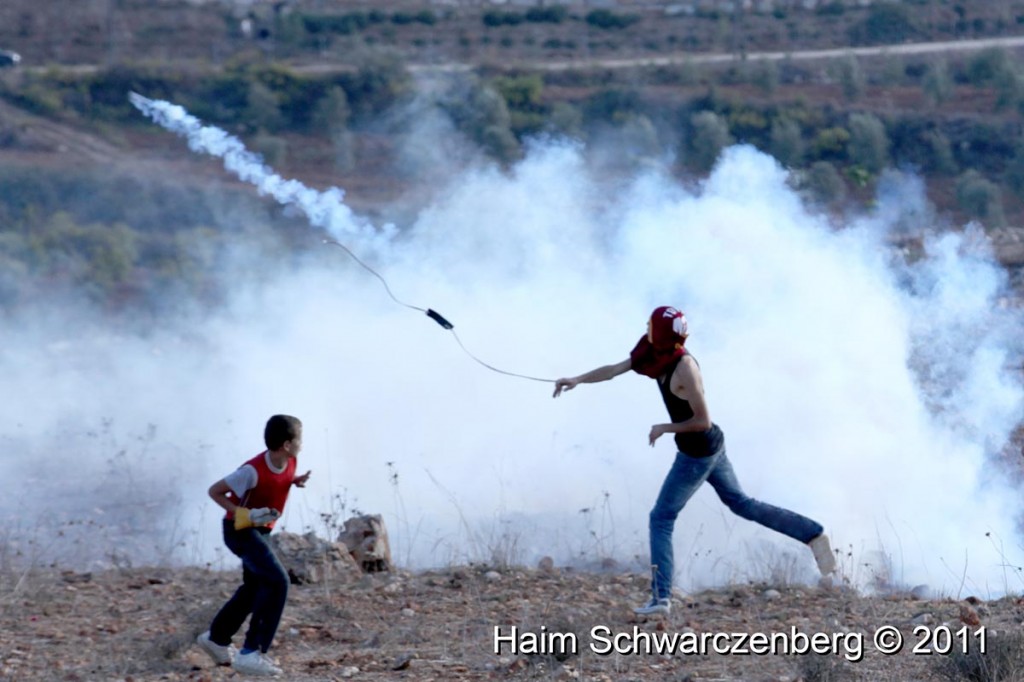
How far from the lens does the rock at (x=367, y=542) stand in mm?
8695

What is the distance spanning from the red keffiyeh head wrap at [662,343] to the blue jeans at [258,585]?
6.98 ft

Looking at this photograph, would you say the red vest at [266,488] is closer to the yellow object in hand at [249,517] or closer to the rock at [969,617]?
the yellow object in hand at [249,517]

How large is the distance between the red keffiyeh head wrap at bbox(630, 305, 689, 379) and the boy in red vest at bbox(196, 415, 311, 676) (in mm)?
1880

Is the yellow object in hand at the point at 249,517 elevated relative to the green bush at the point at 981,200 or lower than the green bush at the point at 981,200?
lower

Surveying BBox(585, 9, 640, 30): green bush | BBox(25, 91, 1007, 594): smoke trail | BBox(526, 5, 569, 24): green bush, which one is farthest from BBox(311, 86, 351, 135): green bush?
BBox(585, 9, 640, 30): green bush

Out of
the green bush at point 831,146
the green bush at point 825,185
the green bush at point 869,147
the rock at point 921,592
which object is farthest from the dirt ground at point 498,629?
the green bush at point 831,146

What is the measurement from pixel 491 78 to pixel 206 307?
12190mm

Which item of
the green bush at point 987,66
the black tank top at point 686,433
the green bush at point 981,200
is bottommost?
the black tank top at point 686,433

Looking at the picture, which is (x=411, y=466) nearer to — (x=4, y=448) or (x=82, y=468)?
(x=82, y=468)

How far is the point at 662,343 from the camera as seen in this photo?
6.79 meters

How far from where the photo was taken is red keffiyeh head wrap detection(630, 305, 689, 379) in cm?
674

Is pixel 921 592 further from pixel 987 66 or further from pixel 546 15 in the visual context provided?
pixel 546 15

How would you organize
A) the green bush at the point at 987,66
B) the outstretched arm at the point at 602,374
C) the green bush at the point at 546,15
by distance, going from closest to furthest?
the outstretched arm at the point at 602,374
the green bush at the point at 987,66
the green bush at the point at 546,15

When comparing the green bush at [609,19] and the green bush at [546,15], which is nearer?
the green bush at [609,19]
